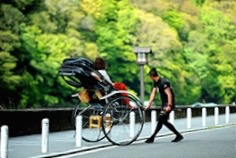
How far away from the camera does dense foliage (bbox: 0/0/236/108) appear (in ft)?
153

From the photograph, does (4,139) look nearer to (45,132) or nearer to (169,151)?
(45,132)

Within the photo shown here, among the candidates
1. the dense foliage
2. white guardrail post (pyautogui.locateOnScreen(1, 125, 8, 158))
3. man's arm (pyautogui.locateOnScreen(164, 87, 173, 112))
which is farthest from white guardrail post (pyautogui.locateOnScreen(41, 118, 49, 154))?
the dense foliage

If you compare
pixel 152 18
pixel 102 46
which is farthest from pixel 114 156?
pixel 152 18

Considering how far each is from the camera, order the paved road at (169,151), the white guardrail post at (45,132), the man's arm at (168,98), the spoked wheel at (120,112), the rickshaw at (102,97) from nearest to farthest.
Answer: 1. the paved road at (169,151)
2. the white guardrail post at (45,132)
3. the spoked wheel at (120,112)
4. the rickshaw at (102,97)
5. the man's arm at (168,98)

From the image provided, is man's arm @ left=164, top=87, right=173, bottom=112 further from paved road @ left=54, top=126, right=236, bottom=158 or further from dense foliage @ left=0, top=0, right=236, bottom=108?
dense foliage @ left=0, top=0, right=236, bottom=108

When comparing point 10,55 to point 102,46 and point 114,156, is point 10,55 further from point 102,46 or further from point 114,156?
point 114,156

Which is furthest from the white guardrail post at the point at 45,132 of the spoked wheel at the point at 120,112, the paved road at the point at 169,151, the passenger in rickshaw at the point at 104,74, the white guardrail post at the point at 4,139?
the passenger in rickshaw at the point at 104,74

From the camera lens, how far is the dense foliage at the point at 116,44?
4669 cm

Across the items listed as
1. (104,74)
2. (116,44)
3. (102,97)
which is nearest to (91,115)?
(102,97)

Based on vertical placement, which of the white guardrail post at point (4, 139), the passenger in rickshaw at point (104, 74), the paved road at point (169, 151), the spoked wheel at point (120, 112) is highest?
the passenger in rickshaw at point (104, 74)

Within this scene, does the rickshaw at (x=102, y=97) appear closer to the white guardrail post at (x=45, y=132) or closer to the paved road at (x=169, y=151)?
the paved road at (x=169, y=151)

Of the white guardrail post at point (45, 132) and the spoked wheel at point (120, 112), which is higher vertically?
the spoked wheel at point (120, 112)

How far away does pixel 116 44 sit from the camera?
205ft

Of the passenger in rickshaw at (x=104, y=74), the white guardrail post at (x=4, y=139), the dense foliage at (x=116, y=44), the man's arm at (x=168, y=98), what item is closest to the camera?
the white guardrail post at (x=4, y=139)
